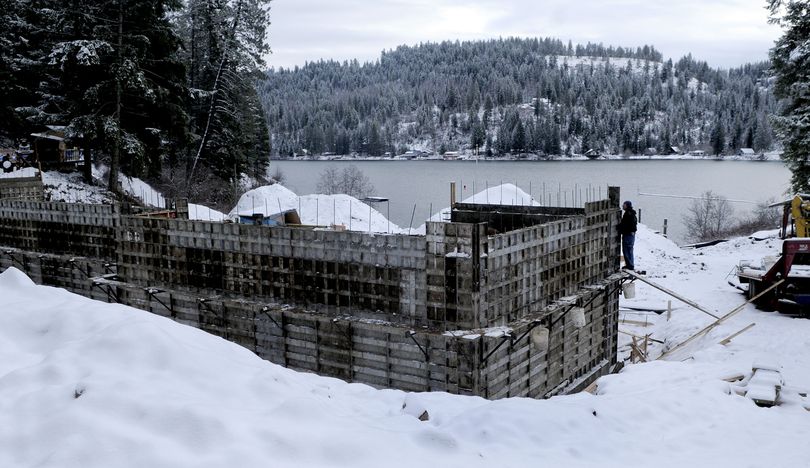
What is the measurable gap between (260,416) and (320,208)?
102ft

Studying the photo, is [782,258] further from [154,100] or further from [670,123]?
[670,123]

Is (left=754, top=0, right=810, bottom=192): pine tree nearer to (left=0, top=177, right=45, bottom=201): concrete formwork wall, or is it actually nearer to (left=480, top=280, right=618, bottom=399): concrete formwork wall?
(left=480, top=280, right=618, bottom=399): concrete formwork wall

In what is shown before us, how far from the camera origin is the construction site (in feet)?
A: 39.6

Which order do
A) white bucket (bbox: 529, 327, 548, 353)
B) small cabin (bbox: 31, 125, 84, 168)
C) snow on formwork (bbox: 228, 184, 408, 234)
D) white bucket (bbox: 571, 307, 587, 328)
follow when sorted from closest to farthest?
white bucket (bbox: 529, 327, 548, 353) → white bucket (bbox: 571, 307, 587, 328) → snow on formwork (bbox: 228, 184, 408, 234) → small cabin (bbox: 31, 125, 84, 168)

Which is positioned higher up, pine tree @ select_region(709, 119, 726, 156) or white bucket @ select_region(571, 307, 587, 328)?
pine tree @ select_region(709, 119, 726, 156)

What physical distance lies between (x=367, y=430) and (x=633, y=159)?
158 m

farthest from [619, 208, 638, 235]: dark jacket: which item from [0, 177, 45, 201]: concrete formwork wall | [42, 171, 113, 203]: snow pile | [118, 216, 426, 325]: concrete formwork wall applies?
[42, 171, 113, 203]: snow pile

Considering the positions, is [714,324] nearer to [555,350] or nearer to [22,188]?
[555,350]

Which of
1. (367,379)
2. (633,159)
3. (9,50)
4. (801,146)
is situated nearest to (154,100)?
(9,50)

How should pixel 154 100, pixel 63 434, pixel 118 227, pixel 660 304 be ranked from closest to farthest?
pixel 63 434
pixel 118 227
pixel 660 304
pixel 154 100

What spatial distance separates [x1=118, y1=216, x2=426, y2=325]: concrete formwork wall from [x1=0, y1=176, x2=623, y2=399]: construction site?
28 mm

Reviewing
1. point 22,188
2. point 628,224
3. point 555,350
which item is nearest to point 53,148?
point 22,188

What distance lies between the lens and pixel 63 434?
5293mm

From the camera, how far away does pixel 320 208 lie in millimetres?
36906
